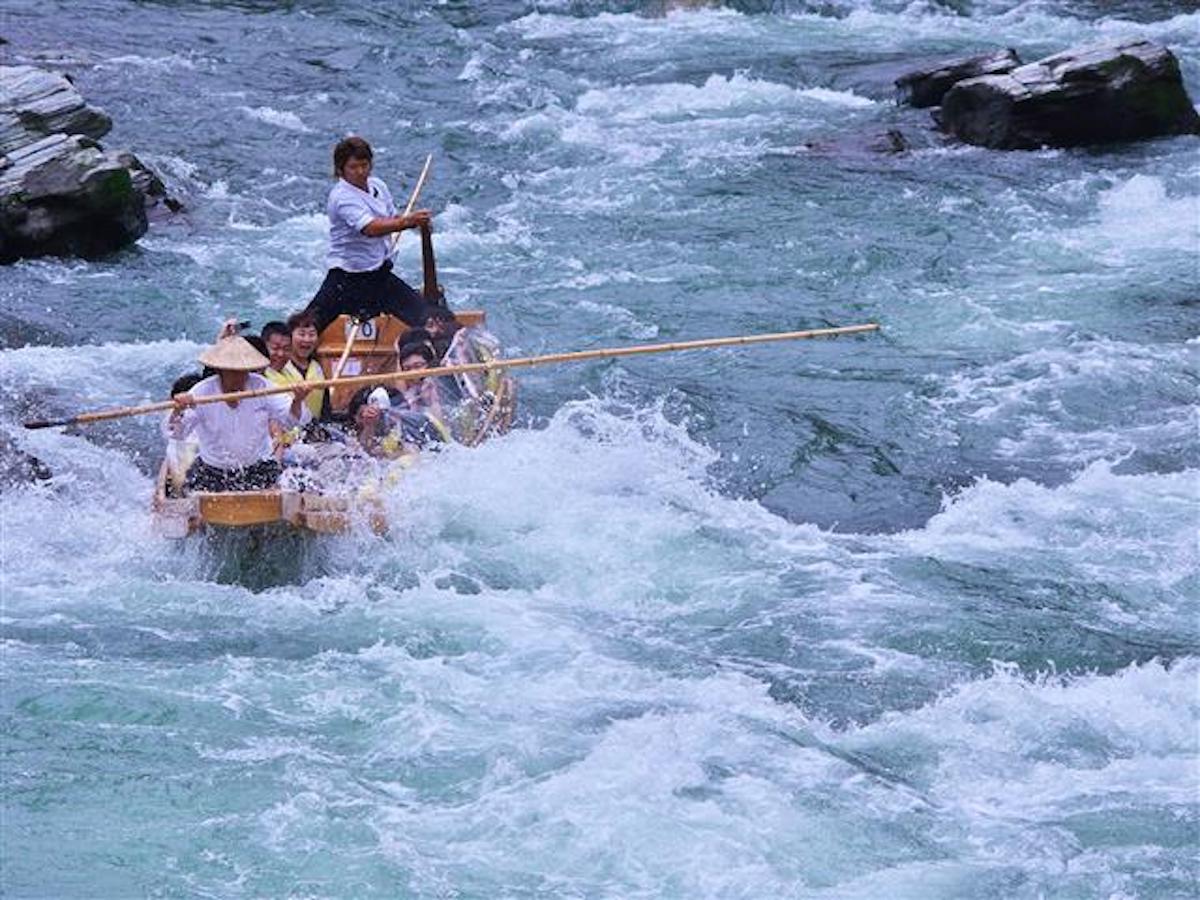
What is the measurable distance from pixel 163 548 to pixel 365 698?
1641 millimetres

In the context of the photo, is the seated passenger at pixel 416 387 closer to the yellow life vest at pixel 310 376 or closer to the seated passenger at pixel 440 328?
the seated passenger at pixel 440 328

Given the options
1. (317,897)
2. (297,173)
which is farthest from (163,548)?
(297,173)

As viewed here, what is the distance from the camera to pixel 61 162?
1492 cm

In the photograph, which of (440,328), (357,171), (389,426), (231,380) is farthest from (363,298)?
(231,380)

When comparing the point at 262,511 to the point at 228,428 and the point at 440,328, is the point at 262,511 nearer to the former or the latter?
the point at 228,428

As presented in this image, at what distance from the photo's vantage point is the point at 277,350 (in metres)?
10.6

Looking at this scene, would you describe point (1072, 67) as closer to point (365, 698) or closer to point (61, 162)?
point (61, 162)

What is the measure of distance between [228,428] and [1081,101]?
389 inches

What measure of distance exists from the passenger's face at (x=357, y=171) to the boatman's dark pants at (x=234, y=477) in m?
2.12

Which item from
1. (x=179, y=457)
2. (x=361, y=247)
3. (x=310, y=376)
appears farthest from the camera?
(x=361, y=247)

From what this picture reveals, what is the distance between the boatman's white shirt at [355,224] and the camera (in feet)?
37.0

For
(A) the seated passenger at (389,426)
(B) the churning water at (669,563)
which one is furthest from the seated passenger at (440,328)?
(B) the churning water at (669,563)

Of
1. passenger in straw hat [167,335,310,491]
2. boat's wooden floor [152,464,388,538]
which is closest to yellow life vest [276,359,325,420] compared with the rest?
passenger in straw hat [167,335,310,491]

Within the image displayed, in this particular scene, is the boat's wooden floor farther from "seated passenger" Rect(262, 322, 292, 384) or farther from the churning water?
"seated passenger" Rect(262, 322, 292, 384)
